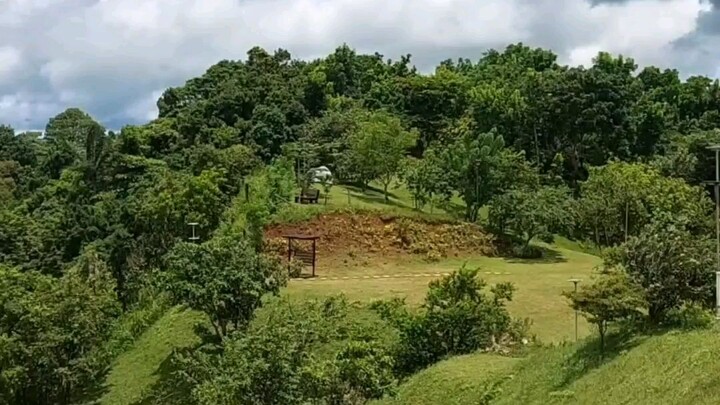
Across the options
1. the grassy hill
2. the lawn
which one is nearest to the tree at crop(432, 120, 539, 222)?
the lawn

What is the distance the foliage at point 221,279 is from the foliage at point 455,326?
4601 mm

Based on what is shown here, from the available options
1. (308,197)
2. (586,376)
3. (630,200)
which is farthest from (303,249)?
(586,376)

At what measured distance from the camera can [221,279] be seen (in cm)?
2430

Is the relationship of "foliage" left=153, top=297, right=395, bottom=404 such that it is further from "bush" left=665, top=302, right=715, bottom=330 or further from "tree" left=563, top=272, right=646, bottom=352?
"bush" left=665, top=302, right=715, bottom=330

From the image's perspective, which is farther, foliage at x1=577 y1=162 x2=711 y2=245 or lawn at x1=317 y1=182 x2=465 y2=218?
lawn at x1=317 y1=182 x2=465 y2=218

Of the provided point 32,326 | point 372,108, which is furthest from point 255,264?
point 372,108

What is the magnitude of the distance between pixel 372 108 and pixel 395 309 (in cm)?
3489

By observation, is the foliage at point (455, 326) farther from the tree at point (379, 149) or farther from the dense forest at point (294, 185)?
the tree at point (379, 149)

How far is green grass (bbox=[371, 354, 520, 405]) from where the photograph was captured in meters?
19.6

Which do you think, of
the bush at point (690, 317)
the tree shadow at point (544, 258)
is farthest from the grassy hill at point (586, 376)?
the tree shadow at point (544, 258)

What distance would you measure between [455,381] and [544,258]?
1937cm

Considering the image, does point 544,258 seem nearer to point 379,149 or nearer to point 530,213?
point 530,213

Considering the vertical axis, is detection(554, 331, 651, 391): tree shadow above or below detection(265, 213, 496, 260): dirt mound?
below

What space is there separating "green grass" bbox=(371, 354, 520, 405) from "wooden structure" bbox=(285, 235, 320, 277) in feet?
42.6
